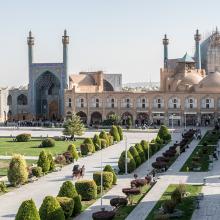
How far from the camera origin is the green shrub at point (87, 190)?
26.7 meters

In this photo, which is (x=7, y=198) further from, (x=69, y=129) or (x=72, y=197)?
(x=69, y=129)

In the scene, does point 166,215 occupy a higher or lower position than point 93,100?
lower

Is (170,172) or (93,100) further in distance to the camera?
(93,100)

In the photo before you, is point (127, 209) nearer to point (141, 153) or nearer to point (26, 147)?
point (141, 153)

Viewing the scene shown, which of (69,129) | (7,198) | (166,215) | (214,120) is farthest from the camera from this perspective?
(214,120)

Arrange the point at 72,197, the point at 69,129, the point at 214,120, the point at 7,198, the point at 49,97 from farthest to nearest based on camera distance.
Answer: the point at 49,97, the point at 214,120, the point at 69,129, the point at 7,198, the point at 72,197

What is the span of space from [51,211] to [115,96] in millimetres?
66389

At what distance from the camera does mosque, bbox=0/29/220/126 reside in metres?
82.9

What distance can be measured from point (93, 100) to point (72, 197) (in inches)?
2490

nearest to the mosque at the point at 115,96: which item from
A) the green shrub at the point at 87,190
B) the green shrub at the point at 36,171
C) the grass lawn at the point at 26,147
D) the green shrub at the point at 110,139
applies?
the green shrub at the point at 110,139

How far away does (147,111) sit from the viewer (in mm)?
84812

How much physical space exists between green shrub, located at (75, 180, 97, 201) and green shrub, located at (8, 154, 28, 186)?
16.4 ft

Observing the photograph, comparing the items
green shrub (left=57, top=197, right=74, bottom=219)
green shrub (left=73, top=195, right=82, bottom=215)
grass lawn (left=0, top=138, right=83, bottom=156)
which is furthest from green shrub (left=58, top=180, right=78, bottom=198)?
grass lawn (left=0, top=138, right=83, bottom=156)

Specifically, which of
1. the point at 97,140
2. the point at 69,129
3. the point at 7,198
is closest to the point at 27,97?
the point at 69,129
